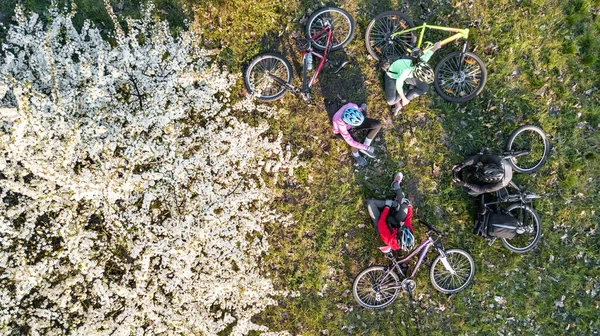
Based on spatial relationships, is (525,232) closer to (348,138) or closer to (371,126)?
(371,126)

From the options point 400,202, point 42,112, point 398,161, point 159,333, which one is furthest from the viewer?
point 398,161

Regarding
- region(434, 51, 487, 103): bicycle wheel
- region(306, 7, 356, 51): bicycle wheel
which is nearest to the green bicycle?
region(434, 51, 487, 103): bicycle wheel

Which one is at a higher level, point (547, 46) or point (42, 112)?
point (42, 112)

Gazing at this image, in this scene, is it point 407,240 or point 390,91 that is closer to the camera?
point 407,240

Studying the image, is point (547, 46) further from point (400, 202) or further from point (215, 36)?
point (215, 36)

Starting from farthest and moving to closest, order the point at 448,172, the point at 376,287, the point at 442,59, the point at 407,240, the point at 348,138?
the point at 448,172, the point at 442,59, the point at 376,287, the point at 348,138, the point at 407,240

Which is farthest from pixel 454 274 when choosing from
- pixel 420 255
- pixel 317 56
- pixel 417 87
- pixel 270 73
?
pixel 270 73

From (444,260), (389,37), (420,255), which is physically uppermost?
(389,37)

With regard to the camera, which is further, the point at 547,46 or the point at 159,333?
the point at 547,46

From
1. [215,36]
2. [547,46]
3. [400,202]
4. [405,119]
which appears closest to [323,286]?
[400,202]
